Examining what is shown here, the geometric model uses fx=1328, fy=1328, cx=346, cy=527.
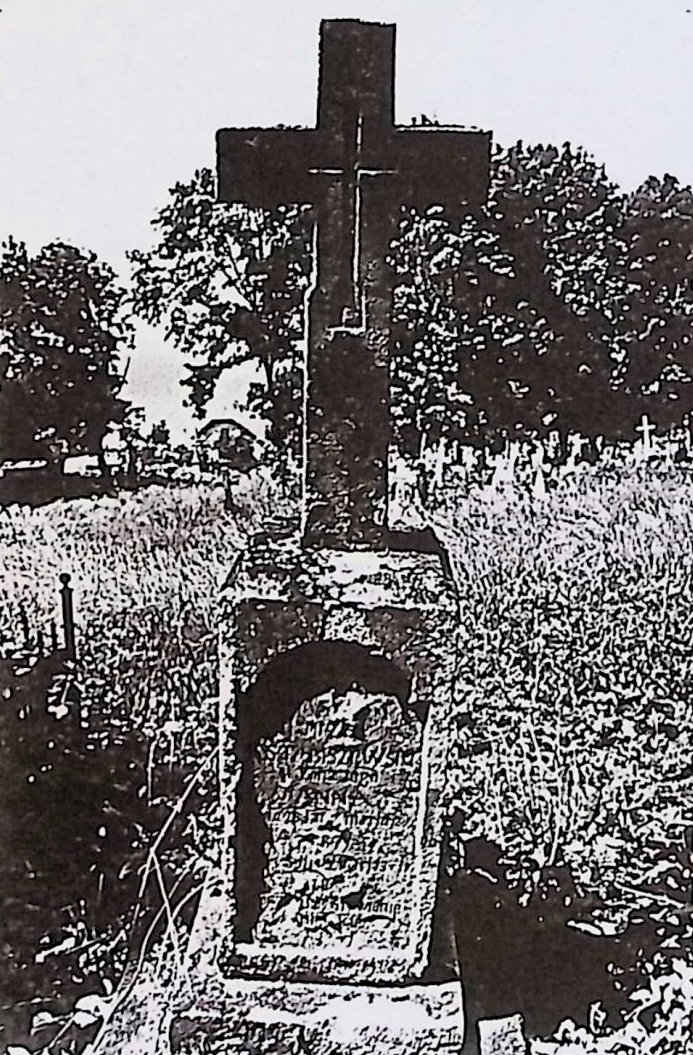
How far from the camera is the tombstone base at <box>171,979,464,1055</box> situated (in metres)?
1.78

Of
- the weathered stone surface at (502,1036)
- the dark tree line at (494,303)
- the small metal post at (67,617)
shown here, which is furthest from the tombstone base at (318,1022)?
the dark tree line at (494,303)

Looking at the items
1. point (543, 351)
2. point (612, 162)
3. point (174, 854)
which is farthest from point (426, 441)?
point (174, 854)

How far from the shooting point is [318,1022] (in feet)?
5.88

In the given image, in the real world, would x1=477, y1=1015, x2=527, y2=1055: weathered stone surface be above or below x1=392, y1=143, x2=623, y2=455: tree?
below

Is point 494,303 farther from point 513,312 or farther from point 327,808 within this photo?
point 327,808

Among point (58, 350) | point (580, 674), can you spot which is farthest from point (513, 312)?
point (58, 350)

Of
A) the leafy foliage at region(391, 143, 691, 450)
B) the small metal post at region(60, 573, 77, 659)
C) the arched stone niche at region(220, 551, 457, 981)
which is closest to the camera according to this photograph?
the arched stone niche at region(220, 551, 457, 981)

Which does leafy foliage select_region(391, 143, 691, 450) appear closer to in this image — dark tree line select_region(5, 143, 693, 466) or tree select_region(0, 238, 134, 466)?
dark tree line select_region(5, 143, 693, 466)

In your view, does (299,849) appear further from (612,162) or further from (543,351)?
(612,162)

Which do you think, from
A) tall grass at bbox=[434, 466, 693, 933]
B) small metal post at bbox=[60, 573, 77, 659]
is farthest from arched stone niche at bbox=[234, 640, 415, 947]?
small metal post at bbox=[60, 573, 77, 659]

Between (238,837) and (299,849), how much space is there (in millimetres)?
96

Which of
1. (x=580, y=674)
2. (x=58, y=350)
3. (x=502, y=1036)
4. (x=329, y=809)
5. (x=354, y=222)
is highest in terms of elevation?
(x=354, y=222)

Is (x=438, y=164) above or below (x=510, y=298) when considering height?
above

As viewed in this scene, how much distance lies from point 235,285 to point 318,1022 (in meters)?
1.02
